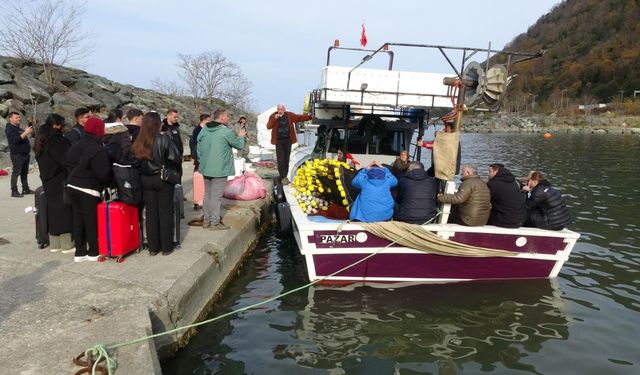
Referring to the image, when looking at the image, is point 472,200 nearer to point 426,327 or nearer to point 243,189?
point 426,327

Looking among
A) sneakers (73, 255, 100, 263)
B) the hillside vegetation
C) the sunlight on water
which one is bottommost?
the sunlight on water

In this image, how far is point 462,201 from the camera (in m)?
6.66

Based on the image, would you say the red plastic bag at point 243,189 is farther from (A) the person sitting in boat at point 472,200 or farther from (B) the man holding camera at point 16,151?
(A) the person sitting in boat at point 472,200

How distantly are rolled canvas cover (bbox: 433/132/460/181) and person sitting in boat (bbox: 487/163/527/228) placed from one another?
28.1 inches

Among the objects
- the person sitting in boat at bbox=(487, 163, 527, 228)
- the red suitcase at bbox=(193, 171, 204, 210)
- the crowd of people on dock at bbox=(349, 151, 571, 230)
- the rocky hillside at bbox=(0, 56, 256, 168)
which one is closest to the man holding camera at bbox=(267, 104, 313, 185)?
the red suitcase at bbox=(193, 171, 204, 210)

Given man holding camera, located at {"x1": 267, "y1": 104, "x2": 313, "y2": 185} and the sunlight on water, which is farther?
man holding camera, located at {"x1": 267, "y1": 104, "x2": 313, "y2": 185}

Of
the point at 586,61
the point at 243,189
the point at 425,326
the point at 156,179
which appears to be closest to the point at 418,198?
the point at 425,326

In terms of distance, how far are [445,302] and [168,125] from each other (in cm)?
564

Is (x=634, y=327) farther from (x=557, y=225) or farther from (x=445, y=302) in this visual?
(x=445, y=302)

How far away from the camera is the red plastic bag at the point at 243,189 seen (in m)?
10.2

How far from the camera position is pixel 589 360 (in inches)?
207

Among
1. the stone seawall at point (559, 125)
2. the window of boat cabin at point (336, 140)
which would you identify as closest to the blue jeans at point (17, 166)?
the window of boat cabin at point (336, 140)

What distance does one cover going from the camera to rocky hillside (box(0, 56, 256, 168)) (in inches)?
677

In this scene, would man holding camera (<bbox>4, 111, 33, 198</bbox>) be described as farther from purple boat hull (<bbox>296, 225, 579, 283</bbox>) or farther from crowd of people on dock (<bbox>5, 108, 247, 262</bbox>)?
purple boat hull (<bbox>296, 225, 579, 283</bbox>)
